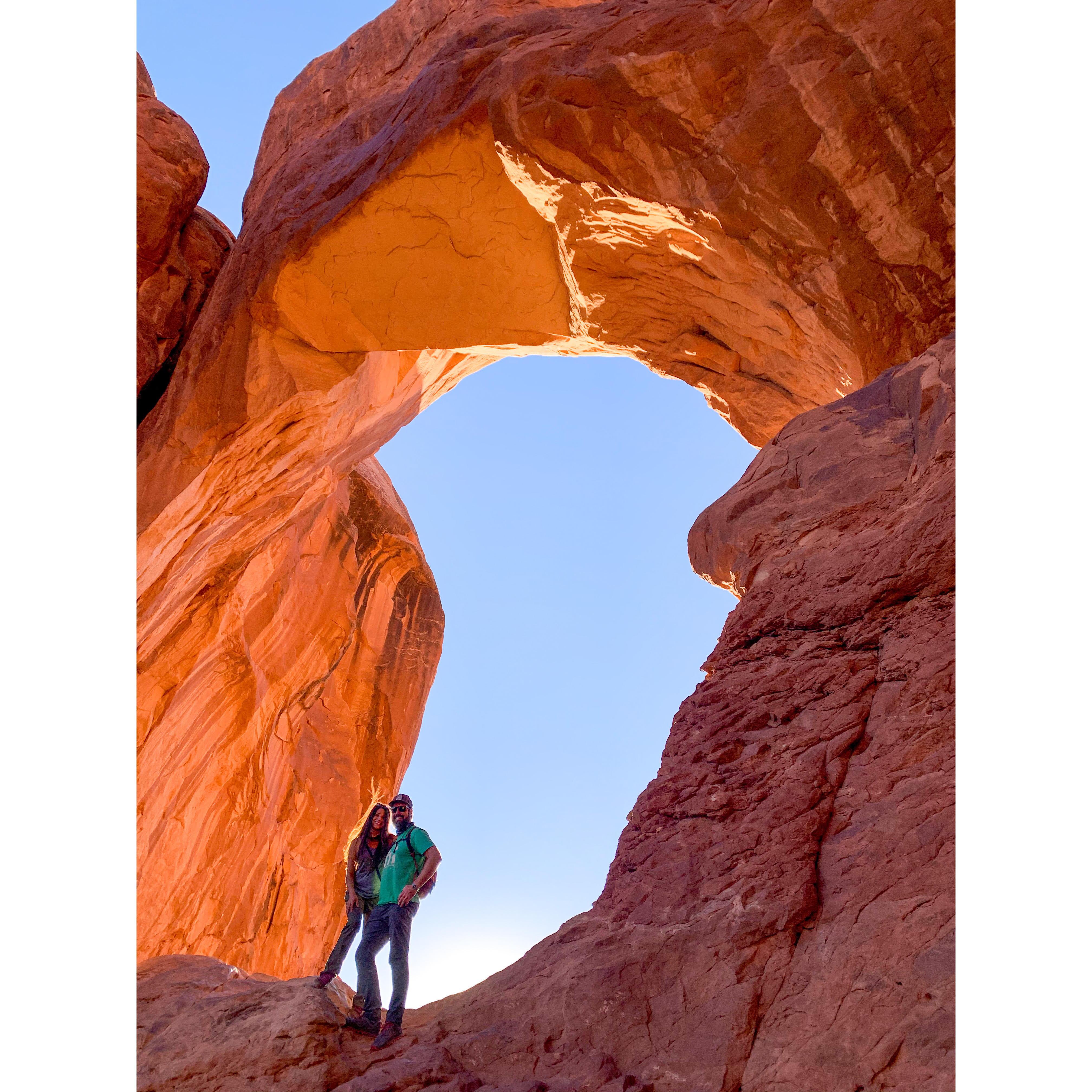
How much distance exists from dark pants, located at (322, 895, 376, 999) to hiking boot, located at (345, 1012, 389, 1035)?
43 centimetres

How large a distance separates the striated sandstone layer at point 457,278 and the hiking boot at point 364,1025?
5127 mm

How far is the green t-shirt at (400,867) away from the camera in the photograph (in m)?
5.06

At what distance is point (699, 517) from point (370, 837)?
258 centimetres

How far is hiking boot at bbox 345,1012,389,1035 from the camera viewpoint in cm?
470

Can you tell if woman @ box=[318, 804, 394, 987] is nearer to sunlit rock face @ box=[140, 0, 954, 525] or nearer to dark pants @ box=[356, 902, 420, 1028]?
dark pants @ box=[356, 902, 420, 1028]

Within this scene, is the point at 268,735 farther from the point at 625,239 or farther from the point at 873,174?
the point at 873,174

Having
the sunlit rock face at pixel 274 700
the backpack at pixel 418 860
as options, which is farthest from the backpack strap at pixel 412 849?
the sunlit rock face at pixel 274 700

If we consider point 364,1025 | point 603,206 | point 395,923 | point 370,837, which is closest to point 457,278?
point 603,206

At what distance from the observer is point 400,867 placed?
5094mm

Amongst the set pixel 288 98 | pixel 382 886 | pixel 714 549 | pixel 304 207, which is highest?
A: pixel 288 98

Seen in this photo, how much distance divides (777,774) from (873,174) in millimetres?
4245

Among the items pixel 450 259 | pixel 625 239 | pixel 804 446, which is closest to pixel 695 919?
pixel 804 446

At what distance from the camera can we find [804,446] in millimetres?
5531

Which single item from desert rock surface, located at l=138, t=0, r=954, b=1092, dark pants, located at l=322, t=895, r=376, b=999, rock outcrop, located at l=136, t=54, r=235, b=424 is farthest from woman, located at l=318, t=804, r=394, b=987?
rock outcrop, located at l=136, t=54, r=235, b=424
